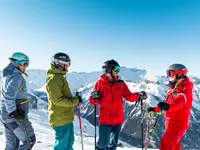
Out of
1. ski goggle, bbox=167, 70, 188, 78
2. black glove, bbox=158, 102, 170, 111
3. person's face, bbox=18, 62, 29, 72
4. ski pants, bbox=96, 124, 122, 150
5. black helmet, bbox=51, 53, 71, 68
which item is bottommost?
ski pants, bbox=96, 124, 122, 150

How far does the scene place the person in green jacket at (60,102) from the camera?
5.05 m

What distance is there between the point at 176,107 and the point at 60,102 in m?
2.59

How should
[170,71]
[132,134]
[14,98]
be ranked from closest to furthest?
[14,98] → [170,71] → [132,134]

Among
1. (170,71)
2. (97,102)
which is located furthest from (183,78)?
(97,102)

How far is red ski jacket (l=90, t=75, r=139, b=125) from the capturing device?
18.4 feet

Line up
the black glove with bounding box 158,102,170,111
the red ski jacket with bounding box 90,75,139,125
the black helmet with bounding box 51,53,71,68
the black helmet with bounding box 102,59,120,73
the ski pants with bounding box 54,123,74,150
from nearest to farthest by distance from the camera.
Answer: the black glove with bounding box 158,102,170,111 < the ski pants with bounding box 54,123,74,150 < the black helmet with bounding box 51,53,71,68 < the red ski jacket with bounding box 90,75,139,125 < the black helmet with bounding box 102,59,120,73

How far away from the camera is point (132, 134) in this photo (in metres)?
141

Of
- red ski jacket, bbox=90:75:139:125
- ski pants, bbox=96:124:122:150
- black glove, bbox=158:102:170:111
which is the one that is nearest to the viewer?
black glove, bbox=158:102:170:111

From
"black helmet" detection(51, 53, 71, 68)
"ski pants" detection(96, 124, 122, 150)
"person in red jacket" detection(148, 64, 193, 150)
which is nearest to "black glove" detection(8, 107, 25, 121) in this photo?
"black helmet" detection(51, 53, 71, 68)

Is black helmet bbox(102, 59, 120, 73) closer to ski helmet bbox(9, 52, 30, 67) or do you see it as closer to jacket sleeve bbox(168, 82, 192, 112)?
jacket sleeve bbox(168, 82, 192, 112)

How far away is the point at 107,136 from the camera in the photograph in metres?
5.52

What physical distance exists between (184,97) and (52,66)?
10.3ft

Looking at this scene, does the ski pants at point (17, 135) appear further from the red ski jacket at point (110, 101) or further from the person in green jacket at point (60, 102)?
the red ski jacket at point (110, 101)

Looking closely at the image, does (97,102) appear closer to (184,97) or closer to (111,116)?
(111,116)
